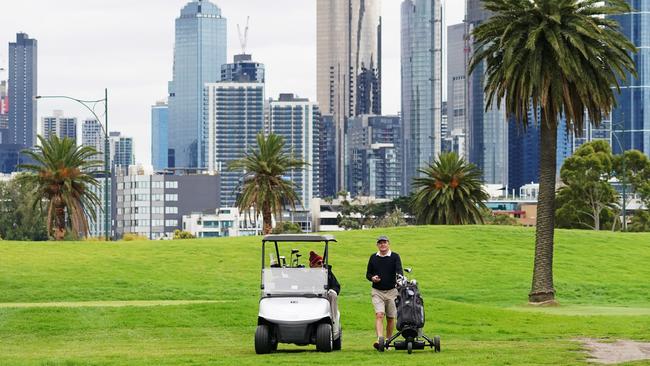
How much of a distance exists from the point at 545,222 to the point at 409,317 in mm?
27197

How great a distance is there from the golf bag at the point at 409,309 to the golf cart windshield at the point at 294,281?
5.48 ft

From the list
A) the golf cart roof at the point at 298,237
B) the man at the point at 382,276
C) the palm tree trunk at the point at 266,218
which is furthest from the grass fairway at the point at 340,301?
the palm tree trunk at the point at 266,218

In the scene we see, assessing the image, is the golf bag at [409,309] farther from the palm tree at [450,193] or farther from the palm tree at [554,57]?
the palm tree at [450,193]

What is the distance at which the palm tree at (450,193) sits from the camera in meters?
90.3

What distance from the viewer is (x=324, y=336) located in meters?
27.8

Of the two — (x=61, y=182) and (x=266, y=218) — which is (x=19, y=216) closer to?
(x=266, y=218)

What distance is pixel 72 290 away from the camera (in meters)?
55.2

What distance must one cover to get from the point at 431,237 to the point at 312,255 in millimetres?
45243

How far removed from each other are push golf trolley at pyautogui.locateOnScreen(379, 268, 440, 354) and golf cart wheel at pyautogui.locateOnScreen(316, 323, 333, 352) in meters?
1.07

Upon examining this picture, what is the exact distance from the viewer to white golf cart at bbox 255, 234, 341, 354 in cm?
2770

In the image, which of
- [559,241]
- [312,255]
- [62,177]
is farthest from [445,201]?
[312,255]

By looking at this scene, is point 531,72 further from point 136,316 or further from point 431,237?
point 431,237

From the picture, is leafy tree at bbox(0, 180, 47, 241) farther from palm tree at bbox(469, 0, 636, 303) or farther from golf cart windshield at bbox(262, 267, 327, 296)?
golf cart windshield at bbox(262, 267, 327, 296)

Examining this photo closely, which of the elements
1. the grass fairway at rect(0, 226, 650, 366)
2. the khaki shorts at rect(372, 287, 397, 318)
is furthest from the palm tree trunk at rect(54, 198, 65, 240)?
the khaki shorts at rect(372, 287, 397, 318)
